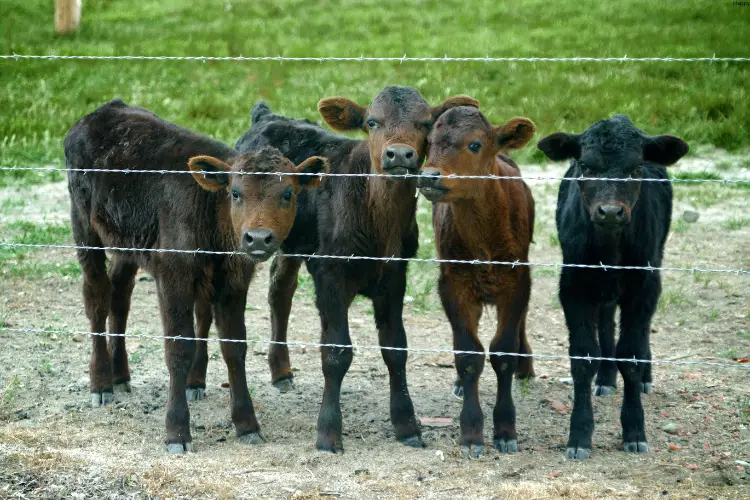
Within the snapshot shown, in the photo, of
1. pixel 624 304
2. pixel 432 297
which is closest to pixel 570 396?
pixel 624 304

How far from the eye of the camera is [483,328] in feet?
30.7

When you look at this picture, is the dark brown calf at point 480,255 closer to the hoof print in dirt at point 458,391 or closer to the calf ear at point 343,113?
the calf ear at point 343,113

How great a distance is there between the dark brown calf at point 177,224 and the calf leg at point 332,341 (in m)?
0.46

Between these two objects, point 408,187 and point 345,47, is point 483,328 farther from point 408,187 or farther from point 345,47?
point 345,47

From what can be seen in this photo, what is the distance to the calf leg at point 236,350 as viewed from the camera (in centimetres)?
661

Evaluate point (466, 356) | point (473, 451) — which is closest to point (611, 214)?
point (466, 356)

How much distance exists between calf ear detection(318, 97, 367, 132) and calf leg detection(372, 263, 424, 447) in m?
0.99

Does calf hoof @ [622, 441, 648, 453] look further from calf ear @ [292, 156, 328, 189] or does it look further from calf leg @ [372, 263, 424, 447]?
calf ear @ [292, 156, 328, 189]

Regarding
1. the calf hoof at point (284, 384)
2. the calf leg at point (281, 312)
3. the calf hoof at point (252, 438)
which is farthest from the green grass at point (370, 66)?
the calf hoof at point (252, 438)

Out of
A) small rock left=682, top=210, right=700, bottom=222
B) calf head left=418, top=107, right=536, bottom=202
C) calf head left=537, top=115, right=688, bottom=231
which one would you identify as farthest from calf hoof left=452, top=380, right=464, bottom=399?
small rock left=682, top=210, right=700, bottom=222

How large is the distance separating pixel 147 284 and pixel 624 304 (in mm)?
5427

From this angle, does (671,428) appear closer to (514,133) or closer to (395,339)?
(395,339)

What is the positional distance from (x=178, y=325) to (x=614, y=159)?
2.88 m

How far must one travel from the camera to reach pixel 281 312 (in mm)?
7988
